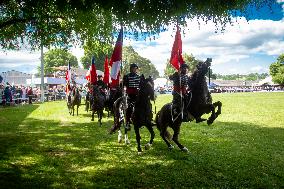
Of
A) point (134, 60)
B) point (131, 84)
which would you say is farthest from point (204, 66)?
point (134, 60)

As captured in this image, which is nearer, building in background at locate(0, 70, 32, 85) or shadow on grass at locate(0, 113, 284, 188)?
shadow on grass at locate(0, 113, 284, 188)

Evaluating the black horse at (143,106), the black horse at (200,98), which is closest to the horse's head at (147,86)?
the black horse at (143,106)

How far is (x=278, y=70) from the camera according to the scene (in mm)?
124188

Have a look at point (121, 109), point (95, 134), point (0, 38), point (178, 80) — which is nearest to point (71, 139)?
point (95, 134)

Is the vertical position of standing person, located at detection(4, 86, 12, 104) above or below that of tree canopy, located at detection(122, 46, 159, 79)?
below

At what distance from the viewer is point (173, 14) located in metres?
8.85

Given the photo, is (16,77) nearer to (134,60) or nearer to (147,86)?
(134,60)

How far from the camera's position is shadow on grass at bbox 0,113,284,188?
804cm

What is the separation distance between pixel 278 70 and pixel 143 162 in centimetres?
12484

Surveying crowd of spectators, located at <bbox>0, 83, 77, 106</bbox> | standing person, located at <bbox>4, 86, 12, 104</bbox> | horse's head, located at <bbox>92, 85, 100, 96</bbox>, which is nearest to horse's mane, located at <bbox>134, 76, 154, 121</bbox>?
horse's head, located at <bbox>92, 85, 100, 96</bbox>

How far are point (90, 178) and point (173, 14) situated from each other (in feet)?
15.3


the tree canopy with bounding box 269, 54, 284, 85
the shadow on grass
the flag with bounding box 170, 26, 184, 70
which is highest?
the tree canopy with bounding box 269, 54, 284, 85

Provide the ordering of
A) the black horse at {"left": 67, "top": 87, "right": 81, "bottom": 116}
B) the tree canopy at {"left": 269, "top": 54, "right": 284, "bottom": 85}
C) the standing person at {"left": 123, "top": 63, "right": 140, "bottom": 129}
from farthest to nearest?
the tree canopy at {"left": 269, "top": 54, "right": 284, "bottom": 85} → the black horse at {"left": 67, "top": 87, "right": 81, "bottom": 116} → the standing person at {"left": 123, "top": 63, "right": 140, "bottom": 129}

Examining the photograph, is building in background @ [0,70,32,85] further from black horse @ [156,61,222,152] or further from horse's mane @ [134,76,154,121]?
black horse @ [156,61,222,152]
